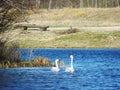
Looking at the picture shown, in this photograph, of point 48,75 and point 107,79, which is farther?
point 48,75

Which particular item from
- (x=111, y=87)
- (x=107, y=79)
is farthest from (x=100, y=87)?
(x=107, y=79)

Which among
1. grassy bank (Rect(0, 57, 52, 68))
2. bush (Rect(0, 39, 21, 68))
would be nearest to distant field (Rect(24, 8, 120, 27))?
grassy bank (Rect(0, 57, 52, 68))

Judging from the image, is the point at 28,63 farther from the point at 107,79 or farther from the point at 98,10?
the point at 98,10

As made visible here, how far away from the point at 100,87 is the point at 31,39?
48.9m

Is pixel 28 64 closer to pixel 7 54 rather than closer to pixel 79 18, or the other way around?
pixel 7 54

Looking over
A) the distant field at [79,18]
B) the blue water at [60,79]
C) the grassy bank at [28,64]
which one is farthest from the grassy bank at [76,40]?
the blue water at [60,79]

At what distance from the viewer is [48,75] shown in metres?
36.2

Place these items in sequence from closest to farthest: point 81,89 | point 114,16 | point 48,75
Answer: point 81,89, point 48,75, point 114,16

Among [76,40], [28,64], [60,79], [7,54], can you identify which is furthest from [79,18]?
[60,79]

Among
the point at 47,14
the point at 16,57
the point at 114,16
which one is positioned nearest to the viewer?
the point at 16,57

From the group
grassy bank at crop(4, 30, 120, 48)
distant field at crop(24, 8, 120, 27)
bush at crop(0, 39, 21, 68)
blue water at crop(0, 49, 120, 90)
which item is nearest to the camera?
blue water at crop(0, 49, 120, 90)

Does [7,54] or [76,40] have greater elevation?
[7,54]

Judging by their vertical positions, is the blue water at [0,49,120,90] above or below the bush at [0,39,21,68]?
below

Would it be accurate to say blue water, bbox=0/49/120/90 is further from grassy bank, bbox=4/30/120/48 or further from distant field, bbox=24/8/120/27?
distant field, bbox=24/8/120/27
